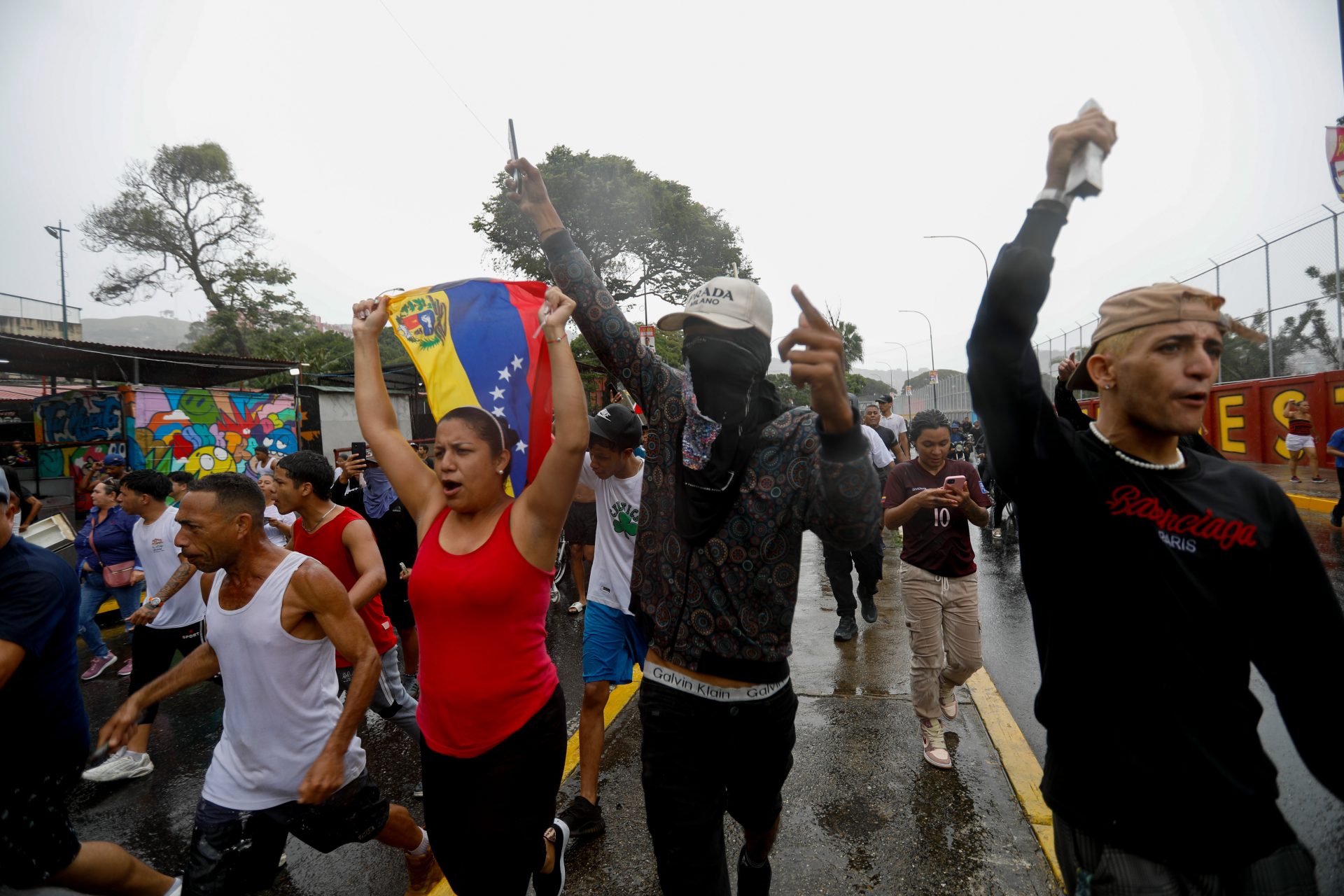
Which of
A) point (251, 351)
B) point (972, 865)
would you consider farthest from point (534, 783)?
point (251, 351)

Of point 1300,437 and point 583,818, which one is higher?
point 1300,437

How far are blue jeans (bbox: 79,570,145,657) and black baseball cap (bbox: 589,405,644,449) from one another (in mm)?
4851

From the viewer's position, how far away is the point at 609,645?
3.62 m

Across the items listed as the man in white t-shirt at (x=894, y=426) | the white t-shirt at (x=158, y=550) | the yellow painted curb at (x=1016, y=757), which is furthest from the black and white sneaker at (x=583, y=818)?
the man in white t-shirt at (x=894, y=426)

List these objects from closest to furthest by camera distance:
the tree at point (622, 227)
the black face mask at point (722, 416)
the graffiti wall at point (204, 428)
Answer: the black face mask at point (722, 416), the graffiti wall at point (204, 428), the tree at point (622, 227)

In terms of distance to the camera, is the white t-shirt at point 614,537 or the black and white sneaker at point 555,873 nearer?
the black and white sneaker at point 555,873

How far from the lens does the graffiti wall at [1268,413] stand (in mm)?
14945

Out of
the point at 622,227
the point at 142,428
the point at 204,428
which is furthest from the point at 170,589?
the point at 622,227

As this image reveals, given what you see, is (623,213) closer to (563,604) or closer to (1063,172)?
(563,604)

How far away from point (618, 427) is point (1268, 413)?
1896 centimetres

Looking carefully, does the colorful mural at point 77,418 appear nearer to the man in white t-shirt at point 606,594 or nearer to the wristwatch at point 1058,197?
the man in white t-shirt at point 606,594

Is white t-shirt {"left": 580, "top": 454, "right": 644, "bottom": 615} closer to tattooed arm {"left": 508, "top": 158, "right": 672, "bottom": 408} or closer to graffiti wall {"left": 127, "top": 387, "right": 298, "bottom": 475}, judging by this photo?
tattooed arm {"left": 508, "top": 158, "right": 672, "bottom": 408}

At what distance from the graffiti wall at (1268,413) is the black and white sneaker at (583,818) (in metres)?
17.4

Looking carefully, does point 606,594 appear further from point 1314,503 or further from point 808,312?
point 1314,503
